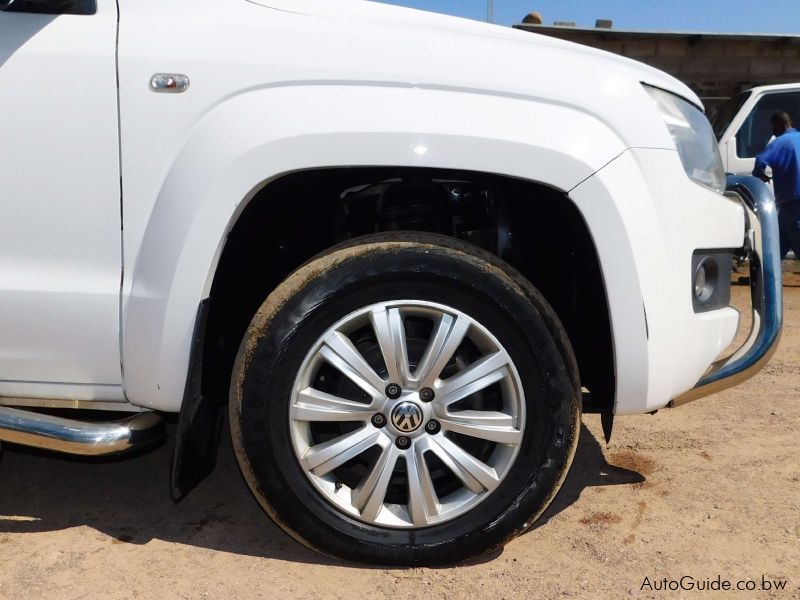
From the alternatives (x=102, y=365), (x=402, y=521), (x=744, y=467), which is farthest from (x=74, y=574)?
(x=744, y=467)

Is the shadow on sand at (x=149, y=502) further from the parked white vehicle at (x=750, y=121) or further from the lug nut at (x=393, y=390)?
the parked white vehicle at (x=750, y=121)

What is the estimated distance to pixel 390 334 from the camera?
7.25ft

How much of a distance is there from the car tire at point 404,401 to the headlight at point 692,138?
663 mm

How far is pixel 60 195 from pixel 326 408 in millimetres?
948

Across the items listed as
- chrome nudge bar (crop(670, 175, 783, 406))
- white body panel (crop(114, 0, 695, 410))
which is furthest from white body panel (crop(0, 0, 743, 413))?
chrome nudge bar (crop(670, 175, 783, 406))

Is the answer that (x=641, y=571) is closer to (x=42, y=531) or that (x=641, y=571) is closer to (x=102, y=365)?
(x=102, y=365)

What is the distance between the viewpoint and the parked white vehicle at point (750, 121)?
311 inches

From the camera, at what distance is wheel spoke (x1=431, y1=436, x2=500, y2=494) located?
89.0 inches

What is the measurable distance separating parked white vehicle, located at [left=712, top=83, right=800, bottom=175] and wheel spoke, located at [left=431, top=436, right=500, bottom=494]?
259 inches

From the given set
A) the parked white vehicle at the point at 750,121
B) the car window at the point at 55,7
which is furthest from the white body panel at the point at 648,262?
the parked white vehicle at the point at 750,121

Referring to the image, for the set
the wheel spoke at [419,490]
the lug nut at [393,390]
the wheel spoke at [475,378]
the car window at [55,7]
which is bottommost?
the wheel spoke at [419,490]

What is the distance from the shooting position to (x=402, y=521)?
229cm

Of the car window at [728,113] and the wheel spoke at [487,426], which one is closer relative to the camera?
the wheel spoke at [487,426]

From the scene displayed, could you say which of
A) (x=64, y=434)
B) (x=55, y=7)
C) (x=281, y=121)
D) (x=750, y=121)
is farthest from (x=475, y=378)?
(x=750, y=121)
